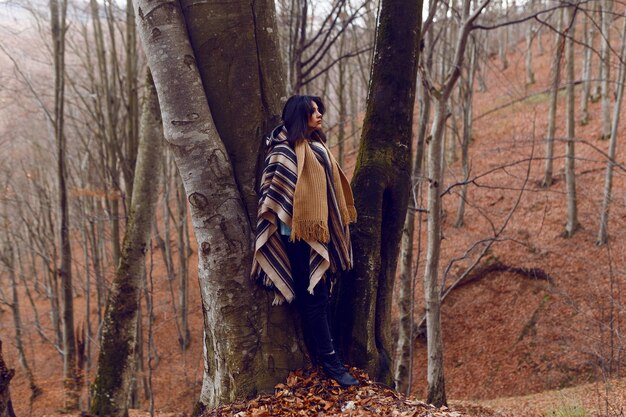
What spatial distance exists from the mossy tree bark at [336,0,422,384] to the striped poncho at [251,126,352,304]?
44 cm

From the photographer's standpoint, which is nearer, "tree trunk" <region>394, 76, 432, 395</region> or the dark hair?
the dark hair

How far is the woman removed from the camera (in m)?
→ 2.95

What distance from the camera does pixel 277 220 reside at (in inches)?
119

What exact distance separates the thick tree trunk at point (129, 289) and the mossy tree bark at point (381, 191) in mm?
3060

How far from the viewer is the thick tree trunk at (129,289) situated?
5.57 m

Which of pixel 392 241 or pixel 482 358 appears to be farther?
pixel 482 358

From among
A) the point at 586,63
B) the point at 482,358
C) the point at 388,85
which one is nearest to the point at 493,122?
the point at 586,63

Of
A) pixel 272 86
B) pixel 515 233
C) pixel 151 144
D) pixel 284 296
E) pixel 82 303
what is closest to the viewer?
pixel 284 296

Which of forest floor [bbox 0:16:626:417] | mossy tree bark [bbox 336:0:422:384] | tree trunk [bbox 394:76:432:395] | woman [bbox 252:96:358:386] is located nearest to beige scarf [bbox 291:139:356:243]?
woman [bbox 252:96:358:386]

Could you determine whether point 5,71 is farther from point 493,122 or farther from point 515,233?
point 493,122

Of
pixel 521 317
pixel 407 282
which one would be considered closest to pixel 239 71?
pixel 407 282

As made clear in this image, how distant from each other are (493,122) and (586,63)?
268 inches

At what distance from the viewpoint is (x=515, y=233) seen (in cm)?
1391

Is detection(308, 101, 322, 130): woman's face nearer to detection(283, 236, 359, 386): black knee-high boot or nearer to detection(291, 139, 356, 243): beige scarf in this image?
detection(291, 139, 356, 243): beige scarf
